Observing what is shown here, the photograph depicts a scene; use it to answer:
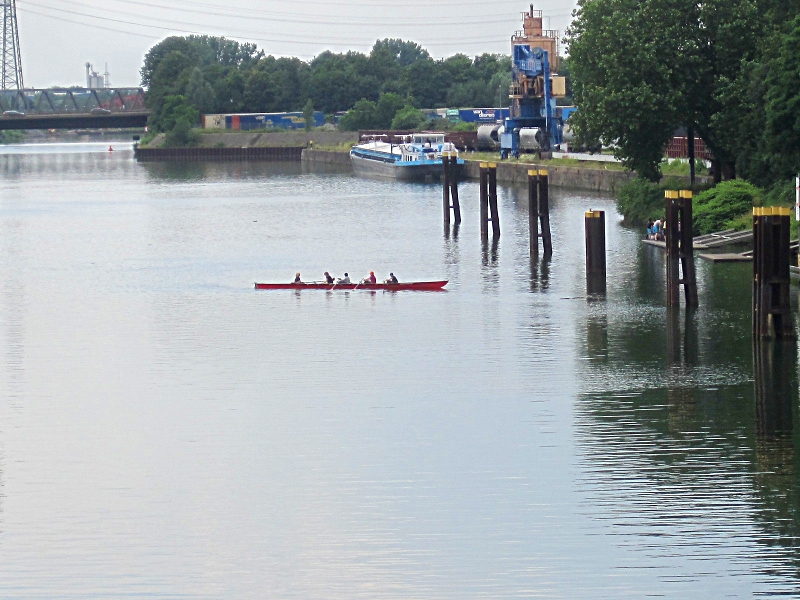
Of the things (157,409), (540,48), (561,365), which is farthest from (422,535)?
(540,48)

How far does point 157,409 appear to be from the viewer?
29469mm

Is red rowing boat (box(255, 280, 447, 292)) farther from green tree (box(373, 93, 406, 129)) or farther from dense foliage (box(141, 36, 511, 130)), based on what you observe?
dense foliage (box(141, 36, 511, 130))

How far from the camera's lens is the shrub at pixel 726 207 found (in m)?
55.5

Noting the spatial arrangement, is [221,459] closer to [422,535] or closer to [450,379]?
[422,535]

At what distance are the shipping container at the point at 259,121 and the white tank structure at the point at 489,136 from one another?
176 ft

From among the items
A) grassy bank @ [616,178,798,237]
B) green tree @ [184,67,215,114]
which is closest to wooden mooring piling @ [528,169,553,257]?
grassy bank @ [616,178,798,237]

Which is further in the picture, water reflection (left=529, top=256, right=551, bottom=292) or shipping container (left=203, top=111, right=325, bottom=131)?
shipping container (left=203, top=111, right=325, bottom=131)

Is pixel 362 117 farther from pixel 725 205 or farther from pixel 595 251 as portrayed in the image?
pixel 595 251

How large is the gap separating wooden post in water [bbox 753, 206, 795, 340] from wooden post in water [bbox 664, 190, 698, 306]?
5168mm

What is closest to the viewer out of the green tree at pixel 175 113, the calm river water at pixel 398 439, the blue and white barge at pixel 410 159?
the calm river water at pixel 398 439

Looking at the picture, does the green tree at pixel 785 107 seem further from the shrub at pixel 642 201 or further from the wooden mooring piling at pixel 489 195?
the wooden mooring piling at pixel 489 195

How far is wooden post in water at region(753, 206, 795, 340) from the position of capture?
103 feet

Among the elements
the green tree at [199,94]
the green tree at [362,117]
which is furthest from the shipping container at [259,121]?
the green tree at [362,117]

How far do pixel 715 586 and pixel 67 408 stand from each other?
16.4 m
